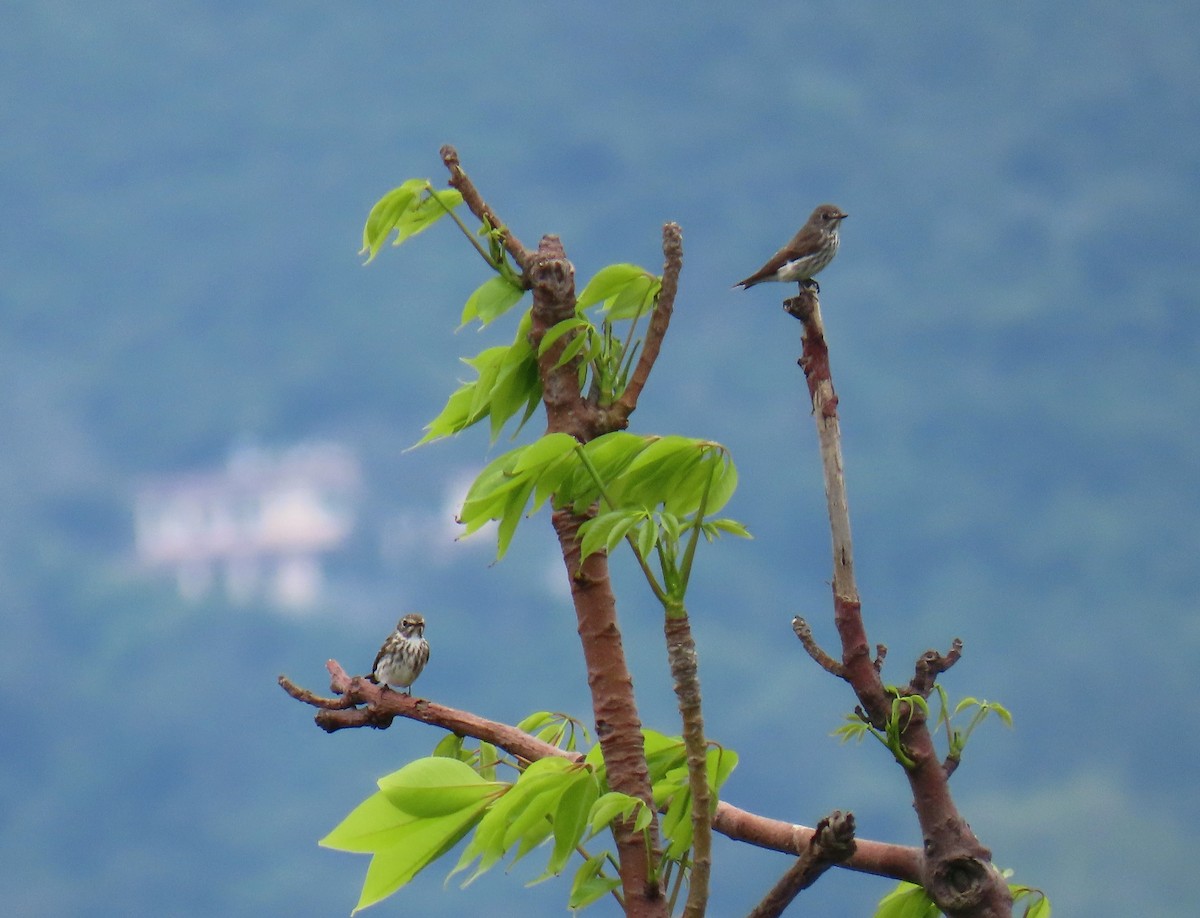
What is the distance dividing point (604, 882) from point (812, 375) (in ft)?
5.04

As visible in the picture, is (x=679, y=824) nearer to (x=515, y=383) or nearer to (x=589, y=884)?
(x=589, y=884)

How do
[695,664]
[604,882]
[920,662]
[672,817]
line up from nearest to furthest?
1. [695,664]
2. [604,882]
3. [672,817]
4. [920,662]

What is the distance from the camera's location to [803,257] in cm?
507

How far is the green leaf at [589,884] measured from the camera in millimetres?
3172

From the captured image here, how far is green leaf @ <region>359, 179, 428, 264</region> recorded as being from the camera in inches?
145

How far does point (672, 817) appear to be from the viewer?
135 inches

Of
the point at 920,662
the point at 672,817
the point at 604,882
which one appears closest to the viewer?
the point at 604,882

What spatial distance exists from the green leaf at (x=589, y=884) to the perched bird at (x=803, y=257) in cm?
256

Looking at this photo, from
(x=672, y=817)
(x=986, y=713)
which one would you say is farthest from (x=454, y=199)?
(x=986, y=713)

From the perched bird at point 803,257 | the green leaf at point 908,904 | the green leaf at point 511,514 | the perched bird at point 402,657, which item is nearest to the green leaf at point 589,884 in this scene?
the green leaf at point 511,514

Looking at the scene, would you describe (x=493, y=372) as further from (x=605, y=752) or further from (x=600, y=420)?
(x=605, y=752)

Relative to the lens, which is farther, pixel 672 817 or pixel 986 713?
pixel 986 713

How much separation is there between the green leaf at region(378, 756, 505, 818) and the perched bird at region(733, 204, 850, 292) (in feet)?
8.53

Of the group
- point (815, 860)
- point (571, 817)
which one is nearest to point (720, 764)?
point (815, 860)
